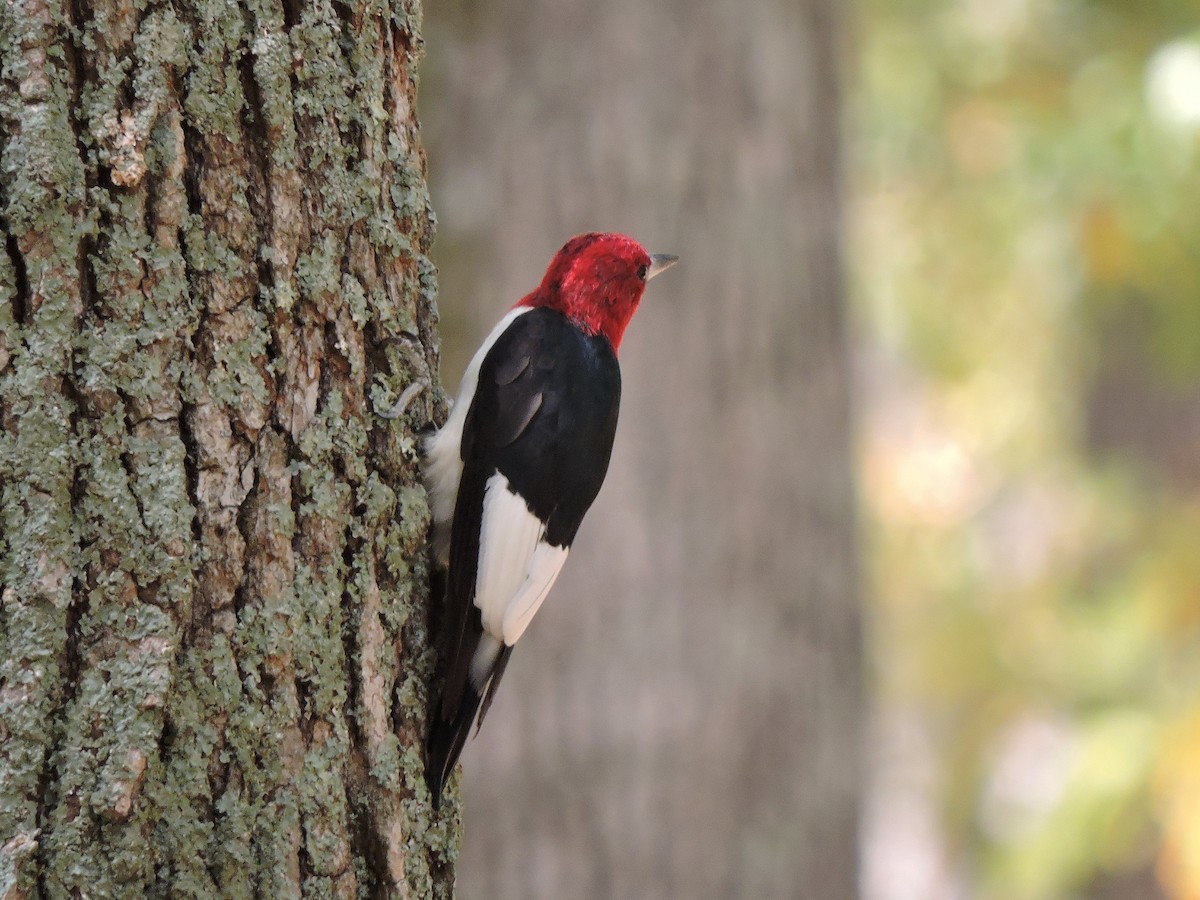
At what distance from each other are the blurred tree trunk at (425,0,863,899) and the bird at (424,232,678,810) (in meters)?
1.42

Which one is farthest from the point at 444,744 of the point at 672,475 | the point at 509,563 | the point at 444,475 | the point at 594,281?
the point at 672,475

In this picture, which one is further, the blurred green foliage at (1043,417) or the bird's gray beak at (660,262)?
the blurred green foliage at (1043,417)

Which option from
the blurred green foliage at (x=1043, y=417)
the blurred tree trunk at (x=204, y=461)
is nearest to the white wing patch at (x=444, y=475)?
the blurred tree trunk at (x=204, y=461)

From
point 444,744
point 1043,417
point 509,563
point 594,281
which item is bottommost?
point 444,744

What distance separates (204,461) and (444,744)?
1.67ft

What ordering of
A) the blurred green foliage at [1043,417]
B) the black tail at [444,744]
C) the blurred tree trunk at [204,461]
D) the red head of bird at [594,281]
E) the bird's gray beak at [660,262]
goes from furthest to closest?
the blurred green foliage at [1043,417] < the bird's gray beak at [660,262] < the red head of bird at [594,281] < the black tail at [444,744] < the blurred tree trunk at [204,461]

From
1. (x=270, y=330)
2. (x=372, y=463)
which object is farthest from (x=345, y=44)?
(x=372, y=463)

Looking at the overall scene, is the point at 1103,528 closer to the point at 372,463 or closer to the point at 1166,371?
the point at 1166,371

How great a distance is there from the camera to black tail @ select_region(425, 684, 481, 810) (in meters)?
1.62

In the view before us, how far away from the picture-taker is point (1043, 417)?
8.92 meters

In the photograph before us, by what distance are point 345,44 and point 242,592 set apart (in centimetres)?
71

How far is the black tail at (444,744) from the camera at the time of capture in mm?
1624

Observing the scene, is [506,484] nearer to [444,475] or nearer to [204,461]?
[444,475]

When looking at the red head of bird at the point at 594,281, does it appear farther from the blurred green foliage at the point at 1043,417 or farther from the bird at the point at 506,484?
the blurred green foliage at the point at 1043,417
